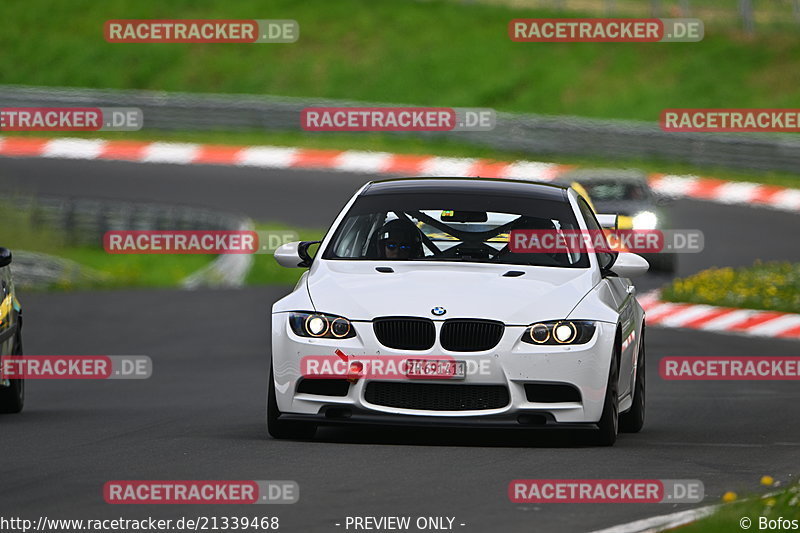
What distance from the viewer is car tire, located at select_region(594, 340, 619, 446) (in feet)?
32.6

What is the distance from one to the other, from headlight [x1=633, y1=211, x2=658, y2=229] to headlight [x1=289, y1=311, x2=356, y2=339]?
15702 mm

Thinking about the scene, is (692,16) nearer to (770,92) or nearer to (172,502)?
(770,92)

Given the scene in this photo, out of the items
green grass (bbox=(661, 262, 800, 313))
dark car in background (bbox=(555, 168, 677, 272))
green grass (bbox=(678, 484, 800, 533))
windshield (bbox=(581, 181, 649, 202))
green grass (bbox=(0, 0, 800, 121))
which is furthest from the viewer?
green grass (bbox=(0, 0, 800, 121))

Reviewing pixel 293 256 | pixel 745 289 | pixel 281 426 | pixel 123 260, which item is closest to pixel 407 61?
pixel 123 260

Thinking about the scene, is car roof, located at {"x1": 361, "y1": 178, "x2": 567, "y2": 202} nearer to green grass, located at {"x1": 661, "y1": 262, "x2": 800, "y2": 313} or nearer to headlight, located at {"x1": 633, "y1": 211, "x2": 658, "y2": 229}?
green grass, located at {"x1": 661, "y1": 262, "x2": 800, "y2": 313}

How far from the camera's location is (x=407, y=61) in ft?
150

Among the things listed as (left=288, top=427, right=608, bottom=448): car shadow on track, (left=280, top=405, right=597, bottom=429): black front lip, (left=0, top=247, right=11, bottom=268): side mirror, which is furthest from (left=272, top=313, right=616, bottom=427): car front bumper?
(left=0, top=247, right=11, bottom=268): side mirror

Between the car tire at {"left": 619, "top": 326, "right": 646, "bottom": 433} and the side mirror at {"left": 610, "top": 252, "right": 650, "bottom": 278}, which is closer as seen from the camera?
the side mirror at {"left": 610, "top": 252, "right": 650, "bottom": 278}

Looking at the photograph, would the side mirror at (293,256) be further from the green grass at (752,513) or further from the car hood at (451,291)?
the green grass at (752,513)

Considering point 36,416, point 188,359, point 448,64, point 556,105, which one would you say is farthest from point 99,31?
point 36,416

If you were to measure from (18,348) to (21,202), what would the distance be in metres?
17.9

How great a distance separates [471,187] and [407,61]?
34802mm

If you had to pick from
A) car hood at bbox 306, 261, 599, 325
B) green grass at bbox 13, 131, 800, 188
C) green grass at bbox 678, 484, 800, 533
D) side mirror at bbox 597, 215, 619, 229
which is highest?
green grass at bbox 13, 131, 800, 188

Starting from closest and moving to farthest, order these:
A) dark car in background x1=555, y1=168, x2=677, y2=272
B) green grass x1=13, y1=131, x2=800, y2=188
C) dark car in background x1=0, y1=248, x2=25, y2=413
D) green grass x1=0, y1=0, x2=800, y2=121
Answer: dark car in background x1=0, y1=248, x2=25, y2=413 < dark car in background x1=555, y1=168, x2=677, y2=272 < green grass x1=13, y1=131, x2=800, y2=188 < green grass x1=0, y1=0, x2=800, y2=121
